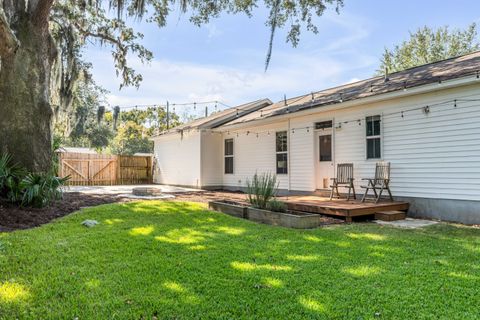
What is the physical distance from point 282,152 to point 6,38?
8.91 meters

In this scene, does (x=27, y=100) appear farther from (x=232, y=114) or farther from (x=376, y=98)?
(x=232, y=114)

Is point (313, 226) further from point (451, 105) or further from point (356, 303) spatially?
point (451, 105)

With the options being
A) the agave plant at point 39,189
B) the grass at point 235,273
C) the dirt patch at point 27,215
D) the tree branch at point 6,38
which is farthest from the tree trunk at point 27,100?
the tree branch at point 6,38

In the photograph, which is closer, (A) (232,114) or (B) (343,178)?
(B) (343,178)

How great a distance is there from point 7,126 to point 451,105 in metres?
8.98

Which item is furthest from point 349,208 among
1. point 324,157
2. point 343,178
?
point 324,157

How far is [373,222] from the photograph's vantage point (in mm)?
6859

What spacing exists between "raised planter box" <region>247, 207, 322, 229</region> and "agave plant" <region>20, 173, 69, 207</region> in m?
4.25

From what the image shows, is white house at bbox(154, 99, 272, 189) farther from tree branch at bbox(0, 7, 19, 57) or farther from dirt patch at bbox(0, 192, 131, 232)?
tree branch at bbox(0, 7, 19, 57)

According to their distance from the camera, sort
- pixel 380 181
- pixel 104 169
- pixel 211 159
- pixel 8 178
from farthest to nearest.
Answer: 1. pixel 104 169
2. pixel 211 159
3. pixel 380 181
4. pixel 8 178

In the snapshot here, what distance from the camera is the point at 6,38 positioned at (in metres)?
3.36

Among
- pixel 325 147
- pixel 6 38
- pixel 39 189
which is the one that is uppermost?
pixel 6 38

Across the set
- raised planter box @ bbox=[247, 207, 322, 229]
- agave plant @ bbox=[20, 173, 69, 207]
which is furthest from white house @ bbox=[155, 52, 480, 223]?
agave plant @ bbox=[20, 173, 69, 207]

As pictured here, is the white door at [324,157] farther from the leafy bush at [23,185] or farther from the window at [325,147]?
the leafy bush at [23,185]
